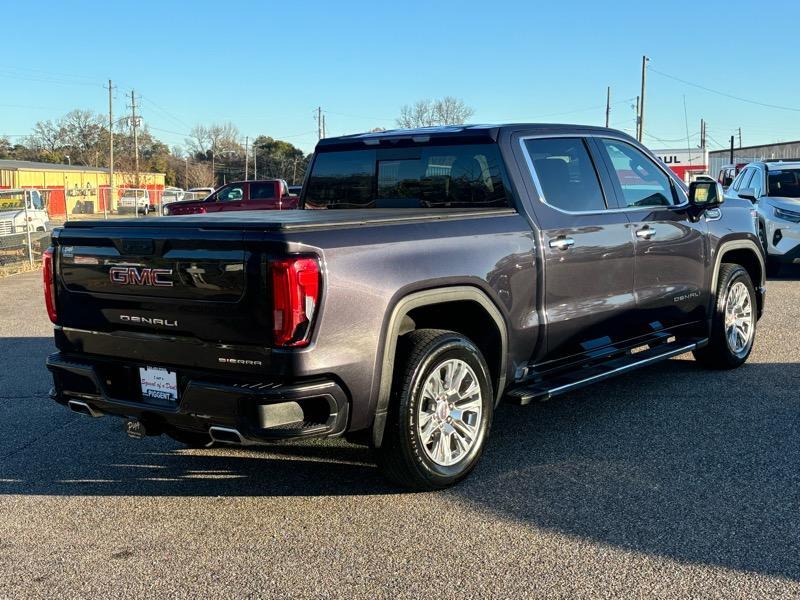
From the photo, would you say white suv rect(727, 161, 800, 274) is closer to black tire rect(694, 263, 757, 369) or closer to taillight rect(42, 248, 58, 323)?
black tire rect(694, 263, 757, 369)

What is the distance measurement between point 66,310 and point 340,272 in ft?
5.37

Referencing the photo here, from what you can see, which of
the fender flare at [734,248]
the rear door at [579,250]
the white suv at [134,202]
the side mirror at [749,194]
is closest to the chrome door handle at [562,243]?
the rear door at [579,250]

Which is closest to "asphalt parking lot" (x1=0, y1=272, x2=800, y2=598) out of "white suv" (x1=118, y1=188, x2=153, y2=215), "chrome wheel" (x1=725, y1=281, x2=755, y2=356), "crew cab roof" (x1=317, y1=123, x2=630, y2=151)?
"chrome wheel" (x1=725, y1=281, x2=755, y2=356)

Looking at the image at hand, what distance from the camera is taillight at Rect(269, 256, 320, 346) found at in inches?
146

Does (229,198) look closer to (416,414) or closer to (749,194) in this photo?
(749,194)

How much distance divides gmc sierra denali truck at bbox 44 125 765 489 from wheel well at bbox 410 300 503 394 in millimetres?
13

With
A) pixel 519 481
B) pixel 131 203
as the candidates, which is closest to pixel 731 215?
pixel 519 481

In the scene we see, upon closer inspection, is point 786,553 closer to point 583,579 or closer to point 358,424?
point 583,579

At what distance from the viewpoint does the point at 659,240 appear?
5996 mm

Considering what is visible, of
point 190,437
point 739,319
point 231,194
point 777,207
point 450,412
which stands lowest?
point 190,437

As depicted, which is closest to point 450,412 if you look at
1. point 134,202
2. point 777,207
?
point 777,207

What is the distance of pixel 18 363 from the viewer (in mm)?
7852

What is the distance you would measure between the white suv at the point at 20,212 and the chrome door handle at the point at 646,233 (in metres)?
17.1

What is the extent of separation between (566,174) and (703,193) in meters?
1.48
